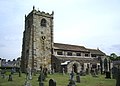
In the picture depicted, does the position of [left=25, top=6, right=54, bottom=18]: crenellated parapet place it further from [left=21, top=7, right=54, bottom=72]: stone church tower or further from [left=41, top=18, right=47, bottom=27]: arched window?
[left=41, top=18, right=47, bottom=27]: arched window

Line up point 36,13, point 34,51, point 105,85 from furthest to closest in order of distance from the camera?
1. point 36,13
2. point 34,51
3. point 105,85

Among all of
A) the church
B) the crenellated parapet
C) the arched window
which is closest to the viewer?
the church

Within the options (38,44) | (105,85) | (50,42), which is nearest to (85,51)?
(50,42)

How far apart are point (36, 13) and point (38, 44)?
8005mm

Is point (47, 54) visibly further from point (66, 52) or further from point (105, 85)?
point (105, 85)

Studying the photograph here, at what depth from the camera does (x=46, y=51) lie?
46.2 meters

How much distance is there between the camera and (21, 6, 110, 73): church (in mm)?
43922

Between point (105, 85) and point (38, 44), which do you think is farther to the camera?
point (38, 44)

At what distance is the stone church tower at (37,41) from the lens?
145ft

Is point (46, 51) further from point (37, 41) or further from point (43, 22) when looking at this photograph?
point (43, 22)

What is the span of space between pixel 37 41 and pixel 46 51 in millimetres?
3352

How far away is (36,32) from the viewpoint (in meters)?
45.7

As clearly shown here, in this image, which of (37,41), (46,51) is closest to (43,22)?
(37,41)

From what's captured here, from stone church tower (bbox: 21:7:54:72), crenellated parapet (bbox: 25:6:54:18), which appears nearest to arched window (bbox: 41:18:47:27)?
stone church tower (bbox: 21:7:54:72)
